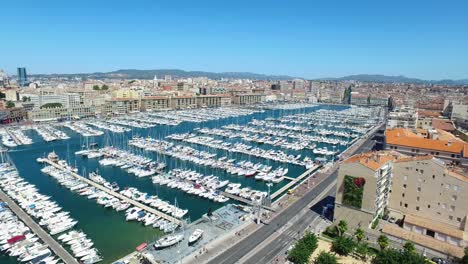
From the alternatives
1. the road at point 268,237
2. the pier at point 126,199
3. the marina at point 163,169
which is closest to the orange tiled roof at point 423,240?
the road at point 268,237

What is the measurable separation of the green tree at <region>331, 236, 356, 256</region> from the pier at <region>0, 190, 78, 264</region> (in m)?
26.7

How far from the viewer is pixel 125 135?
294 ft

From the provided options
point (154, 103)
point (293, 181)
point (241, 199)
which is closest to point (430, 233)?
point (293, 181)

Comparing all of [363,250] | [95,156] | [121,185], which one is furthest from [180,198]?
[95,156]

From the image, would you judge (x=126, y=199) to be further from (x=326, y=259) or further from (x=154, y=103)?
(x=154, y=103)

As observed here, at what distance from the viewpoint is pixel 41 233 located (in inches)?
1375

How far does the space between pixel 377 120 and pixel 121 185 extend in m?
106

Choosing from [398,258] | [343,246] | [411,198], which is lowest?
[343,246]

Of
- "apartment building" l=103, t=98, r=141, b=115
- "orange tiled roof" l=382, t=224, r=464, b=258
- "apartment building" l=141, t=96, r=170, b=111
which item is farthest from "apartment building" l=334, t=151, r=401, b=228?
"apartment building" l=141, t=96, r=170, b=111

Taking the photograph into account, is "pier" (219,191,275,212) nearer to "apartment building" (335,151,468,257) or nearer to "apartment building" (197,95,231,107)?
"apartment building" (335,151,468,257)

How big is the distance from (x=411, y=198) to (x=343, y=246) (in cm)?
1359

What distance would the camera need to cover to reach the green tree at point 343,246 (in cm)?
2928

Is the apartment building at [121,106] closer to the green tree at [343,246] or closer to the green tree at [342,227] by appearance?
the green tree at [342,227]

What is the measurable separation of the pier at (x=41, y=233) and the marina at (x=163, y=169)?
3406mm
